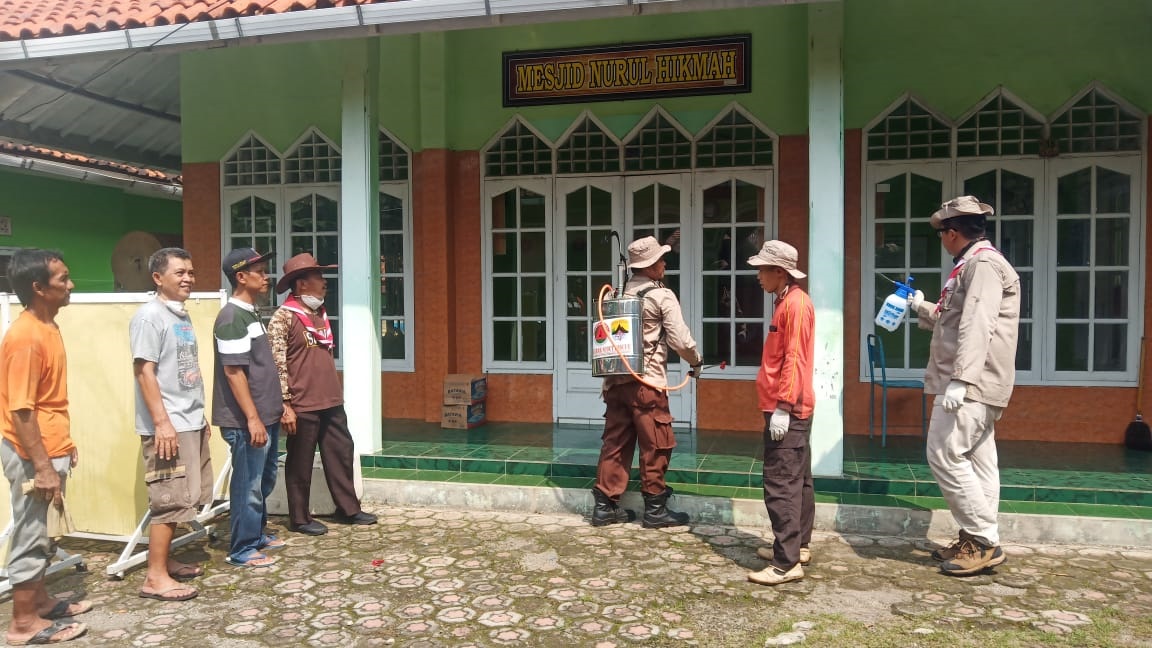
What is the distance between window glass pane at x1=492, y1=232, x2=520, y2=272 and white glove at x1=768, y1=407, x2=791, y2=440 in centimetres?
396

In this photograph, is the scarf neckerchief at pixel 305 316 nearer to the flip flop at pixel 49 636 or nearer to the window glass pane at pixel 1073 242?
the flip flop at pixel 49 636

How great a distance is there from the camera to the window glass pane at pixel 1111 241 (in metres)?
6.59

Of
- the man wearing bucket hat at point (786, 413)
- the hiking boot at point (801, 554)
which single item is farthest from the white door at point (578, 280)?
the man wearing bucket hat at point (786, 413)

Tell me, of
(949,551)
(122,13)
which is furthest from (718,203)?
(122,13)

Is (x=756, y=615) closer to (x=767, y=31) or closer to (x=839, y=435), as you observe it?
(x=839, y=435)

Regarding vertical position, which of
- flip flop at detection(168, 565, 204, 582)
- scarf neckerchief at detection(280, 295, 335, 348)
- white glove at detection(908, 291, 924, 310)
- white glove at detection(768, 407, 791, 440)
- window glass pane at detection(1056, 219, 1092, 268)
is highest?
window glass pane at detection(1056, 219, 1092, 268)

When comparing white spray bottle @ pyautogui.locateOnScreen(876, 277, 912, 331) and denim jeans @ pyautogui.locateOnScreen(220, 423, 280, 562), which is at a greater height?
white spray bottle @ pyautogui.locateOnScreen(876, 277, 912, 331)

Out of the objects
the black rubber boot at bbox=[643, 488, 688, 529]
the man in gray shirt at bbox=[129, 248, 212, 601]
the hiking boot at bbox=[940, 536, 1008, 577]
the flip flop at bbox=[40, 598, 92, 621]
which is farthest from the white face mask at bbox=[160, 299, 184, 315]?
the hiking boot at bbox=[940, 536, 1008, 577]

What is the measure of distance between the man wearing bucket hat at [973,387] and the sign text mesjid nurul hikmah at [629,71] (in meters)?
3.11

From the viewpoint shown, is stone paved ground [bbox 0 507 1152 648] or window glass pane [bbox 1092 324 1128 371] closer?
stone paved ground [bbox 0 507 1152 648]

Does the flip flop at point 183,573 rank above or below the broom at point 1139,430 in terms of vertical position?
below

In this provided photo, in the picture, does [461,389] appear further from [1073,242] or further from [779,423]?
[1073,242]

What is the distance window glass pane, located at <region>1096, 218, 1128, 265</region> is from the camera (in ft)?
21.6

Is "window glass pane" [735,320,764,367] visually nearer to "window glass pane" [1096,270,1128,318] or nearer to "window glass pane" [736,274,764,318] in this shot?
"window glass pane" [736,274,764,318]
